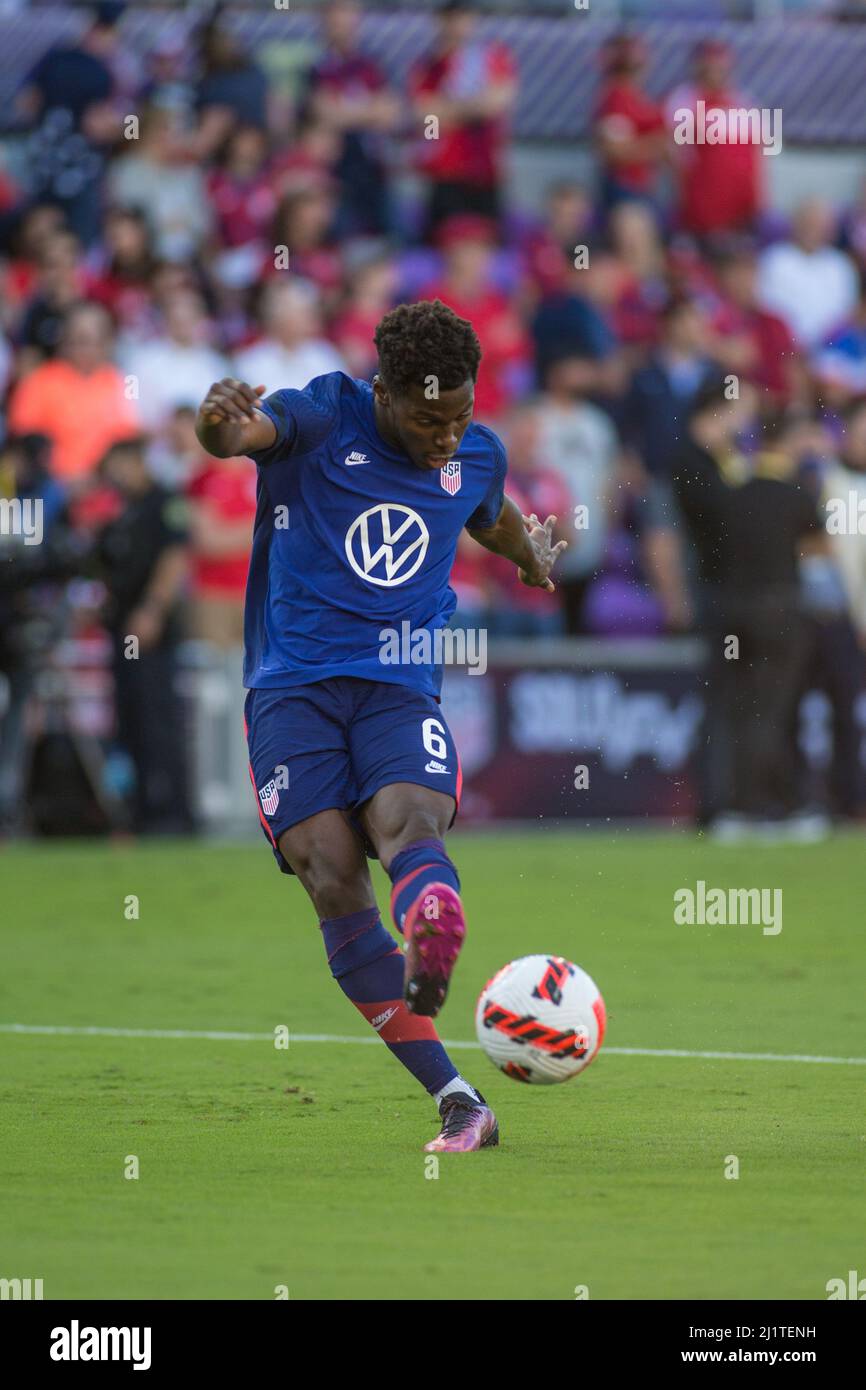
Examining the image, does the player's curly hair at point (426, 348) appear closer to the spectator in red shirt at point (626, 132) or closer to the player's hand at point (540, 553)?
the player's hand at point (540, 553)

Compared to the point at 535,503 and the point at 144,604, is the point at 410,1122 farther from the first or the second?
the point at 535,503

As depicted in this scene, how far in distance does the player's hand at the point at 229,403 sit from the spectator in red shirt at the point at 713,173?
49.9 feet

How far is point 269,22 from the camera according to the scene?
2164 centimetres

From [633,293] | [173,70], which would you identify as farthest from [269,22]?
[633,293]

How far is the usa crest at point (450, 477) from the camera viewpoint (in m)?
7.00

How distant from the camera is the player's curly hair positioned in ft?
21.5

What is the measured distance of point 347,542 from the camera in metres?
6.89

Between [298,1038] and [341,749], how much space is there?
100 inches

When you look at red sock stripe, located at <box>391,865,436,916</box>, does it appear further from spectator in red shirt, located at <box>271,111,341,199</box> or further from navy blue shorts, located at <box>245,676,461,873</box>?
spectator in red shirt, located at <box>271,111,341,199</box>

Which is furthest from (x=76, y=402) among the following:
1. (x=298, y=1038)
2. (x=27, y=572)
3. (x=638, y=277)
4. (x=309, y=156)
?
(x=298, y=1038)

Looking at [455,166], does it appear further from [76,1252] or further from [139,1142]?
[76,1252]

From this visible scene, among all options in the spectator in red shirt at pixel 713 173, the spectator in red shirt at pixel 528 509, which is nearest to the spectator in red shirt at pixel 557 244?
the spectator in red shirt at pixel 713 173

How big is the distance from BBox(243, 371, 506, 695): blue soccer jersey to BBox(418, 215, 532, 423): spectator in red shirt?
11224 mm
